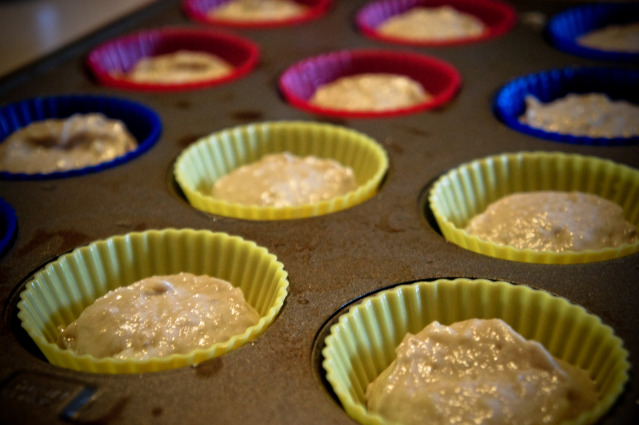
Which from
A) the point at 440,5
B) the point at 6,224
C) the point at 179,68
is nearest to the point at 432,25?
the point at 440,5

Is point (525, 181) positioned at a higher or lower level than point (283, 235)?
lower

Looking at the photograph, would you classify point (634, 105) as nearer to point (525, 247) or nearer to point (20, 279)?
point (525, 247)

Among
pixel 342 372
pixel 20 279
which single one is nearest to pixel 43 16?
pixel 20 279

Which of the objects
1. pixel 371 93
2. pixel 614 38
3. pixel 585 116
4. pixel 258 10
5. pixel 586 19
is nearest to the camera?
pixel 585 116

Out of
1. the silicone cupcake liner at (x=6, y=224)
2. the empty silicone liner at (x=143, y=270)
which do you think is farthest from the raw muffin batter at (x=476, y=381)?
the silicone cupcake liner at (x=6, y=224)

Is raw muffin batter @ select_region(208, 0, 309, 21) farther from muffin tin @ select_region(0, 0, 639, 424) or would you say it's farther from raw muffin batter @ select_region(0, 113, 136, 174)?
raw muffin batter @ select_region(0, 113, 136, 174)

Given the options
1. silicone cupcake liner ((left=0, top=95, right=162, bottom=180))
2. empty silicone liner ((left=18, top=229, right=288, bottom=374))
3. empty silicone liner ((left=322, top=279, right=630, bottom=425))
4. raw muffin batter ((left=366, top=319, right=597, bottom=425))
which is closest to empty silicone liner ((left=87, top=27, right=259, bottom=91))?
silicone cupcake liner ((left=0, top=95, right=162, bottom=180))

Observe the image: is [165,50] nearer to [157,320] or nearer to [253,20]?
[253,20]
